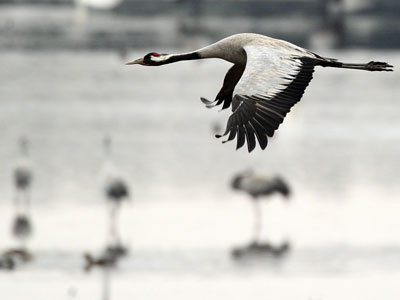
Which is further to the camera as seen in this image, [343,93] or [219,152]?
[343,93]

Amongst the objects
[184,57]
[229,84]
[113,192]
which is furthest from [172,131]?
[229,84]

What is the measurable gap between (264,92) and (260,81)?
0.10 m

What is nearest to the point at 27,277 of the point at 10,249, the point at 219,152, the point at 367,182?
the point at 10,249

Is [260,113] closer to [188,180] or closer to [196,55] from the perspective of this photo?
[196,55]

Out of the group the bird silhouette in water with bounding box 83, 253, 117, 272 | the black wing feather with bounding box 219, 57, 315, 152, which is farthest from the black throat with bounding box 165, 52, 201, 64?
the bird silhouette in water with bounding box 83, 253, 117, 272

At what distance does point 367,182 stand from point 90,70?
22.7m

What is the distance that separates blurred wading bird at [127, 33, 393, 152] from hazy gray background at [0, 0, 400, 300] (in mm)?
5108

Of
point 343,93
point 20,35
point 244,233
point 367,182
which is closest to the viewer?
point 244,233

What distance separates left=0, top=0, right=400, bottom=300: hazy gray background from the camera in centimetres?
1378

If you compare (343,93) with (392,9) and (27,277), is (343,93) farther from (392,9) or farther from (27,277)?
(392,9)

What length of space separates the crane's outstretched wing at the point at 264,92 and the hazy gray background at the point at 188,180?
5.48m

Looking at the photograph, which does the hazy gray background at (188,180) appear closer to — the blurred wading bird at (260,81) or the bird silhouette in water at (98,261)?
the bird silhouette in water at (98,261)

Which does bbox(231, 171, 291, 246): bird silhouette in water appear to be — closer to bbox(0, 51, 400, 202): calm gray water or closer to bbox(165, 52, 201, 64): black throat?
bbox(0, 51, 400, 202): calm gray water

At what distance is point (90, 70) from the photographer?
42.8 metres
